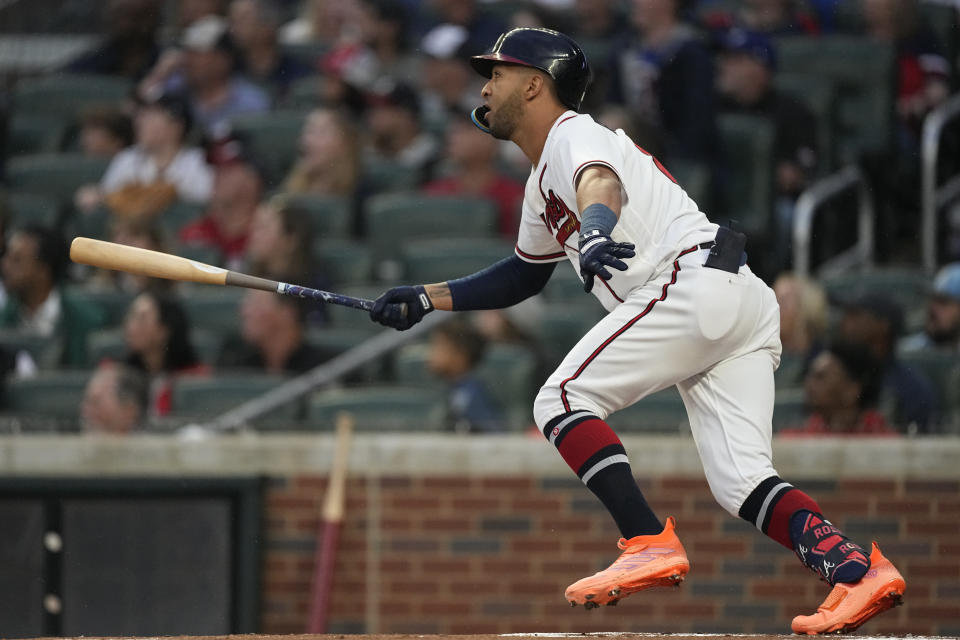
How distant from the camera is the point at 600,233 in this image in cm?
334

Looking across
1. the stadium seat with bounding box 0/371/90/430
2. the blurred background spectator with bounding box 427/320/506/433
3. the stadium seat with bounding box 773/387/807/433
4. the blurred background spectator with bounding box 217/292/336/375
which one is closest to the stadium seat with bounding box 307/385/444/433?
the blurred background spectator with bounding box 427/320/506/433

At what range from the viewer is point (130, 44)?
31.1 ft

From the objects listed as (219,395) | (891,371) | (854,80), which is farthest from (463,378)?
(854,80)

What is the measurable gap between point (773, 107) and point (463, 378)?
265 centimetres

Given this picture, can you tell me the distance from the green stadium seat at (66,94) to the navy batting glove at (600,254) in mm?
6570

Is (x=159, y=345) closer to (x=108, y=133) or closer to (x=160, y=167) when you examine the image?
(x=160, y=167)

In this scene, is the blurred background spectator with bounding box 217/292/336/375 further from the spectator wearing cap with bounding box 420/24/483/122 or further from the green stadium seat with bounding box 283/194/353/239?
the spectator wearing cap with bounding box 420/24/483/122

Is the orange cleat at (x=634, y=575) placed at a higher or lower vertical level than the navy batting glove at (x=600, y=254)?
lower

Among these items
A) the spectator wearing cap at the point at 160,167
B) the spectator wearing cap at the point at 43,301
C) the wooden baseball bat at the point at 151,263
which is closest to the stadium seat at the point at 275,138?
the spectator wearing cap at the point at 160,167

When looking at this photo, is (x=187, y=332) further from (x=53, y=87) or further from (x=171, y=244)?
(x=53, y=87)

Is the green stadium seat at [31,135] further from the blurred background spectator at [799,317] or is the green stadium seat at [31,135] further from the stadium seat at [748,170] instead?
the blurred background spectator at [799,317]

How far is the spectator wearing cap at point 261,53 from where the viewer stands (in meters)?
9.01

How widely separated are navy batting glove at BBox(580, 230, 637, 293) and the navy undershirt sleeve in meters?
0.78

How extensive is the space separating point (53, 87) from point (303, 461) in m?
4.28
